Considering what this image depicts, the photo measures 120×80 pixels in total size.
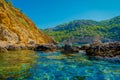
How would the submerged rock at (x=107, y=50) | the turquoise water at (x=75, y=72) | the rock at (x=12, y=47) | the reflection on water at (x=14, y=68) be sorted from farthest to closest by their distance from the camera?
the rock at (x=12, y=47)
the submerged rock at (x=107, y=50)
the reflection on water at (x=14, y=68)
the turquoise water at (x=75, y=72)

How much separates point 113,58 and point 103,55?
381 cm

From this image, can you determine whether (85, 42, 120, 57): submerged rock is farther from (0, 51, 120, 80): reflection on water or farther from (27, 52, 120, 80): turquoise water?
(27, 52, 120, 80): turquoise water

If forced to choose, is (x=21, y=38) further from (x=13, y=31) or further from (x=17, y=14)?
(x=17, y=14)

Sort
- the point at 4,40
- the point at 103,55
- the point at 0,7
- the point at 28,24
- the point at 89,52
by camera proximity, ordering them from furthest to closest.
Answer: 1. the point at 28,24
2. the point at 0,7
3. the point at 4,40
4. the point at 89,52
5. the point at 103,55

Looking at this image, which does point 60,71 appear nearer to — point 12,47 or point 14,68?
point 14,68

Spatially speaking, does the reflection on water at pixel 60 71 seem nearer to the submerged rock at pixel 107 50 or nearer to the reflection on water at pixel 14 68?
the reflection on water at pixel 14 68

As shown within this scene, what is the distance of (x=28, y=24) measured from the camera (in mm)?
111688

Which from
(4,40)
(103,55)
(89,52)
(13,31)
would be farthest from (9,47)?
(103,55)

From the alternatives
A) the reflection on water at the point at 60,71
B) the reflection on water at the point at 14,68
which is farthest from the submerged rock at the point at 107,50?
the reflection on water at the point at 14,68

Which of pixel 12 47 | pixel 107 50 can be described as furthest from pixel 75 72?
pixel 12 47

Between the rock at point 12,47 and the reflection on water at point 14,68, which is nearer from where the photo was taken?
the reflection on water at point 14,68

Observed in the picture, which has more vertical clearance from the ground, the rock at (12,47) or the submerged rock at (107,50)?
the rock at (12,47)

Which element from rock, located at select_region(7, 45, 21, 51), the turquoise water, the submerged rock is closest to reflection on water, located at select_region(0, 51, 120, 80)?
the turquoise water

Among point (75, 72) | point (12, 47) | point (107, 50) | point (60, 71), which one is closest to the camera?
point (75, 72)
